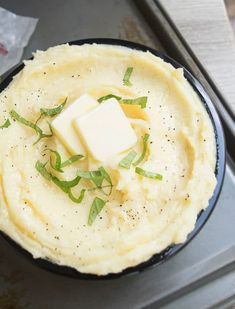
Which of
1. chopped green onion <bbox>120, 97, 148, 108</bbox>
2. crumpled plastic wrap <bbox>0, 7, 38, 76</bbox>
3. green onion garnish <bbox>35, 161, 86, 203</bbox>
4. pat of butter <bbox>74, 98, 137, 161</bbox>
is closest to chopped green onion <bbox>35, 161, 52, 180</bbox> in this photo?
green onion garnish <bbox>35, 161, 86, 203</bbox>

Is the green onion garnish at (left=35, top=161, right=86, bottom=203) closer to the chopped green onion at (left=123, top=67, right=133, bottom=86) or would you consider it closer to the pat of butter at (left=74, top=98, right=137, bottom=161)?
the pat of butter at (left=74, top=98, right=137, bottom=161)

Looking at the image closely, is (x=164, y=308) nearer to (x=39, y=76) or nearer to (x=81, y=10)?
(x=39, y=76)

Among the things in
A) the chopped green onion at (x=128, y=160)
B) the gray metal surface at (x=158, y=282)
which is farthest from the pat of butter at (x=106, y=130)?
the gray metal surface at (x=158, y=282)

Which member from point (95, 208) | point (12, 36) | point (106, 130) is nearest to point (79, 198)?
point (95, 208)

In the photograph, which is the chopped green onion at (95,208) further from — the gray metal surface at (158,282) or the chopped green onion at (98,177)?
the gray metal surface at (158,282)

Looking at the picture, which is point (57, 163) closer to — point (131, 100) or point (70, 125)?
point (70, 125)

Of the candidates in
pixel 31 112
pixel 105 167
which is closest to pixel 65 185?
pixel 105 167
